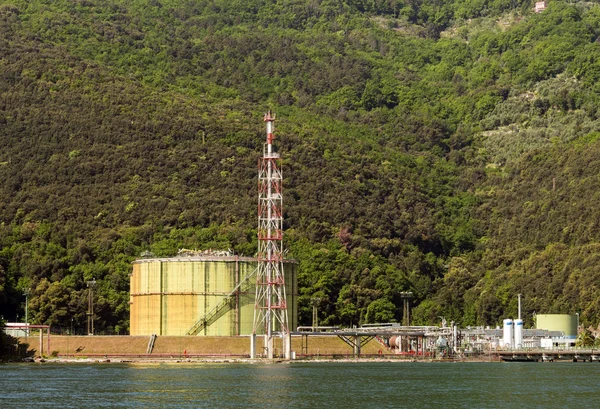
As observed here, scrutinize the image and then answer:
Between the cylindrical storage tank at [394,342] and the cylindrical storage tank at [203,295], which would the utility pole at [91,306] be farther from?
the cylindrical storage tank at [394,342]

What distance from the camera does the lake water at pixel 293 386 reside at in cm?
10706

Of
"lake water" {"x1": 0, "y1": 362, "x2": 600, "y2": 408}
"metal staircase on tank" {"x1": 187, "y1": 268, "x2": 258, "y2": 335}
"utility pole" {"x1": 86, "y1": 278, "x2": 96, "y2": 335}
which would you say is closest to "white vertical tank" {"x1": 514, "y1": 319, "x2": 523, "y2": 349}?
"lake water" {"x1": 0, "y1": 362, "x2": 600, "y2": 408}

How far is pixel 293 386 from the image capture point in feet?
401

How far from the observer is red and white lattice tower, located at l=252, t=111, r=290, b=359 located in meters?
168

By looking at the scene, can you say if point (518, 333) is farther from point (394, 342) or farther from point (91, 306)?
point (91, 306)

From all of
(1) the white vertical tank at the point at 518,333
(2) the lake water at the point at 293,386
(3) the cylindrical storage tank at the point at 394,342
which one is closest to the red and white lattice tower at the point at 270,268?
(2) the lake water at the point at 293,386

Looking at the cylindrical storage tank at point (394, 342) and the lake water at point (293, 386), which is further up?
the cylindrical storage tank at point (394, 342)

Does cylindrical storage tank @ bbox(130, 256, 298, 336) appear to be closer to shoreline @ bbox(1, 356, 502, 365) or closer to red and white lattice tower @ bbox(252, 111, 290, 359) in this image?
red and white lattice tower @ bbox(252, 111, 290, 359)

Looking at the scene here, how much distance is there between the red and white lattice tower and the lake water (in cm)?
861

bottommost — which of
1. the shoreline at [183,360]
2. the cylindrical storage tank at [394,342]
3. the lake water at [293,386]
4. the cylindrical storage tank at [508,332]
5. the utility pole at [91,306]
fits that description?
the lake water at [293,386]

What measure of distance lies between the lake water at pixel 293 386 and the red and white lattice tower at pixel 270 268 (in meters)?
8.61

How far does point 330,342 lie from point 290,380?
5245cm

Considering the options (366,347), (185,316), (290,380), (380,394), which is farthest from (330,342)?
(380,394)

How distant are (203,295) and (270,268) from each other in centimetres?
1127
